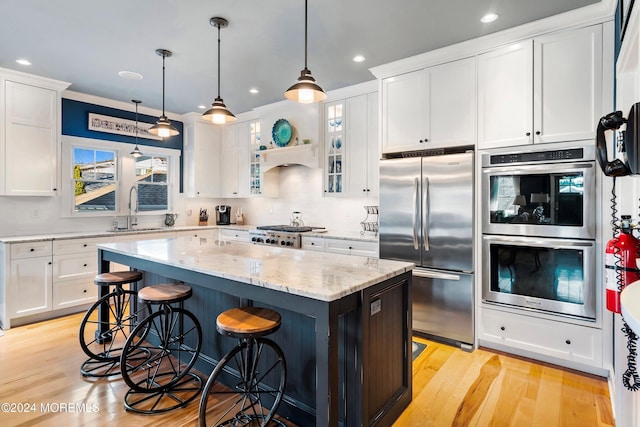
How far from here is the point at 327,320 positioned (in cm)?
157

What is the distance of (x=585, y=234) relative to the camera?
2629 millimetres

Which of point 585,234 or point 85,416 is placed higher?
point 585,234

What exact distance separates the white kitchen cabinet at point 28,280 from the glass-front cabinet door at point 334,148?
3.41 meters

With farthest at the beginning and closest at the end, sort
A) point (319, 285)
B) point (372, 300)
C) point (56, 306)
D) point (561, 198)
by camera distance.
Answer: point (56, 306) < point (561, 198) < point (372, 300) < point (319, 285)

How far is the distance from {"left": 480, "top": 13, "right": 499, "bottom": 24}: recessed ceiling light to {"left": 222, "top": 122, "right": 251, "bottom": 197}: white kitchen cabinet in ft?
12.7

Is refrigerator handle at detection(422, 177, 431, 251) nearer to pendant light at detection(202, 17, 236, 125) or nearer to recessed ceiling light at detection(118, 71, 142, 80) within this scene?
pendant light at detection(202, 17, 236, 125)

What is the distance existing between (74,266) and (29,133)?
165cm

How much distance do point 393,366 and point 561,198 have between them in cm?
191

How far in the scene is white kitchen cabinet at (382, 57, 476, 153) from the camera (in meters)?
3.20

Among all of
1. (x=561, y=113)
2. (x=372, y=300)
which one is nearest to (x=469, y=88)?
(x=561, y=113)

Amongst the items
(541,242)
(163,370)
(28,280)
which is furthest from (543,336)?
(28,280)

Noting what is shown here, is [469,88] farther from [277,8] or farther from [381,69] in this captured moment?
[277,8]

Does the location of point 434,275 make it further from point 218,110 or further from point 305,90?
point 218,110

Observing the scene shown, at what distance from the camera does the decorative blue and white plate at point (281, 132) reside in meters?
4.95
